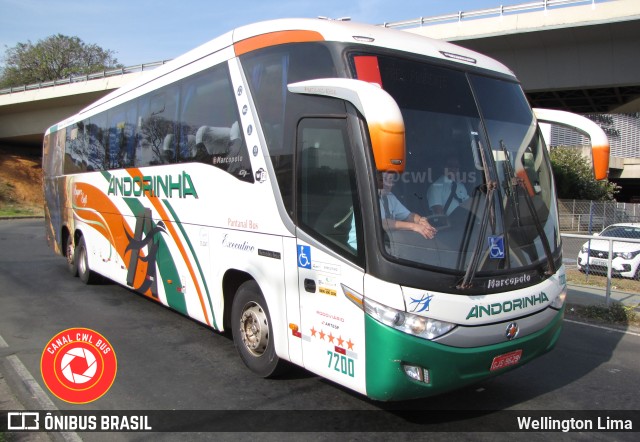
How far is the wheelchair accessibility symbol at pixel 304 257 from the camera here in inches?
168

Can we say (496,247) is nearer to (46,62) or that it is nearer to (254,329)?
(254,329)

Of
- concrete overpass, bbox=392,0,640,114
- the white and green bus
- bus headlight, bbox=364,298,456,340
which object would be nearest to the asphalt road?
the white and green bus

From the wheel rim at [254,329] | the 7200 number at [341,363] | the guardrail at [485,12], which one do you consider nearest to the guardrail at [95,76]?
the guardrail at [485,12]

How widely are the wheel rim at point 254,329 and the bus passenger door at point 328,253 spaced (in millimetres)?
698

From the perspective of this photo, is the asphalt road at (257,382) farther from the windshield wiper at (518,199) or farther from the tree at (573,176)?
the tree at (573,176)

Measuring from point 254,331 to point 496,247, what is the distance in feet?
8.44

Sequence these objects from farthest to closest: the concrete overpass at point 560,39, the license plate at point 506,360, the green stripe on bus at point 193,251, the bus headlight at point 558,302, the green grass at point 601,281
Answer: the concrete overpass at point 560,39, the green grass at point 601,281, the green stripe on bus at point 193,251, the bus headlight at point 558,302, the license plate at point 506,360

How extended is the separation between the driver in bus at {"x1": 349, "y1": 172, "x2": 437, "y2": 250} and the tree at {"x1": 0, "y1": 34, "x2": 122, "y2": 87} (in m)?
68.1

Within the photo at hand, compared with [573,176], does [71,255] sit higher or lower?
lower

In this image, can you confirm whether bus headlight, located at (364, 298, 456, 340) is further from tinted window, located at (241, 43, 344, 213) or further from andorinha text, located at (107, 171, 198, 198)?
andorinha text, located at (107, 171, 198, 198)

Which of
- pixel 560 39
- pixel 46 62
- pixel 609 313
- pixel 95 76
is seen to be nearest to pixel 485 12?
pixel 560 39

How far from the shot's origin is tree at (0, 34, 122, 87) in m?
64.4

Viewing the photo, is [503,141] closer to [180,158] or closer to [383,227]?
[383,227]

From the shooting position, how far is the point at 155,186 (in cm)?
718
